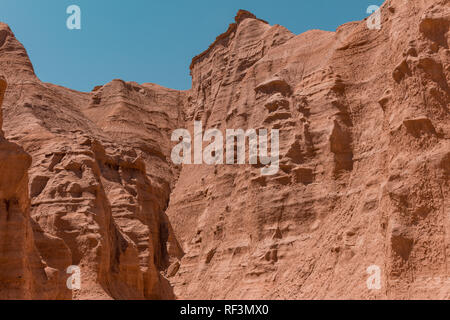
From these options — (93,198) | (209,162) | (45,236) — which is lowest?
(45,236)

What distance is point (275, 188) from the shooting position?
40656 mm

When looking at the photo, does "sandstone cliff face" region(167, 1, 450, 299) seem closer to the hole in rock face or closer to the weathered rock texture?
the weathered rock texture

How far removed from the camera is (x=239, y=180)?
45.3 m

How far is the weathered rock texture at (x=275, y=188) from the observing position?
24.8m

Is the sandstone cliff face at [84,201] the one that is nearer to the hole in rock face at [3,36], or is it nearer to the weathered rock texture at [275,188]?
the weathered rock texture at [275,188]

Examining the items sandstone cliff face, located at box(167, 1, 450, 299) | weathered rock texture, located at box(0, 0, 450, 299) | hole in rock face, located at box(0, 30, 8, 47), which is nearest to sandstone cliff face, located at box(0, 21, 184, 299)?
weathered rock texture, located at box(0, 0, 450, 299)

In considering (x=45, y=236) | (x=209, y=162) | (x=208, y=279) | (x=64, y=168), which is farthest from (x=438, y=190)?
(x=209, y=162)

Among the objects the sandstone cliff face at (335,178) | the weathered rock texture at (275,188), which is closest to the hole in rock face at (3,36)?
the weathered rock texture at (275,188)

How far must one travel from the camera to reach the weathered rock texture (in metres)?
24.8

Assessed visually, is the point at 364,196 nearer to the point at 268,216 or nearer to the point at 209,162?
the point at 268,216

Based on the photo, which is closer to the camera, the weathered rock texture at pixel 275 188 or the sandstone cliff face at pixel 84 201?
the weathered rock texture at pixel 275 188

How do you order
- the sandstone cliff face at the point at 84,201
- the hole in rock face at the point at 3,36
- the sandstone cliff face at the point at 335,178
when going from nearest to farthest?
the sandstone cliff face at the point at 335,178, the sandstone cliff face at the point at 84,201, the hole in rock face at the point at 3,36

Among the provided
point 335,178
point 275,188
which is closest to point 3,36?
point 275,188

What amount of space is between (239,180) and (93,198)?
50.6 feet
